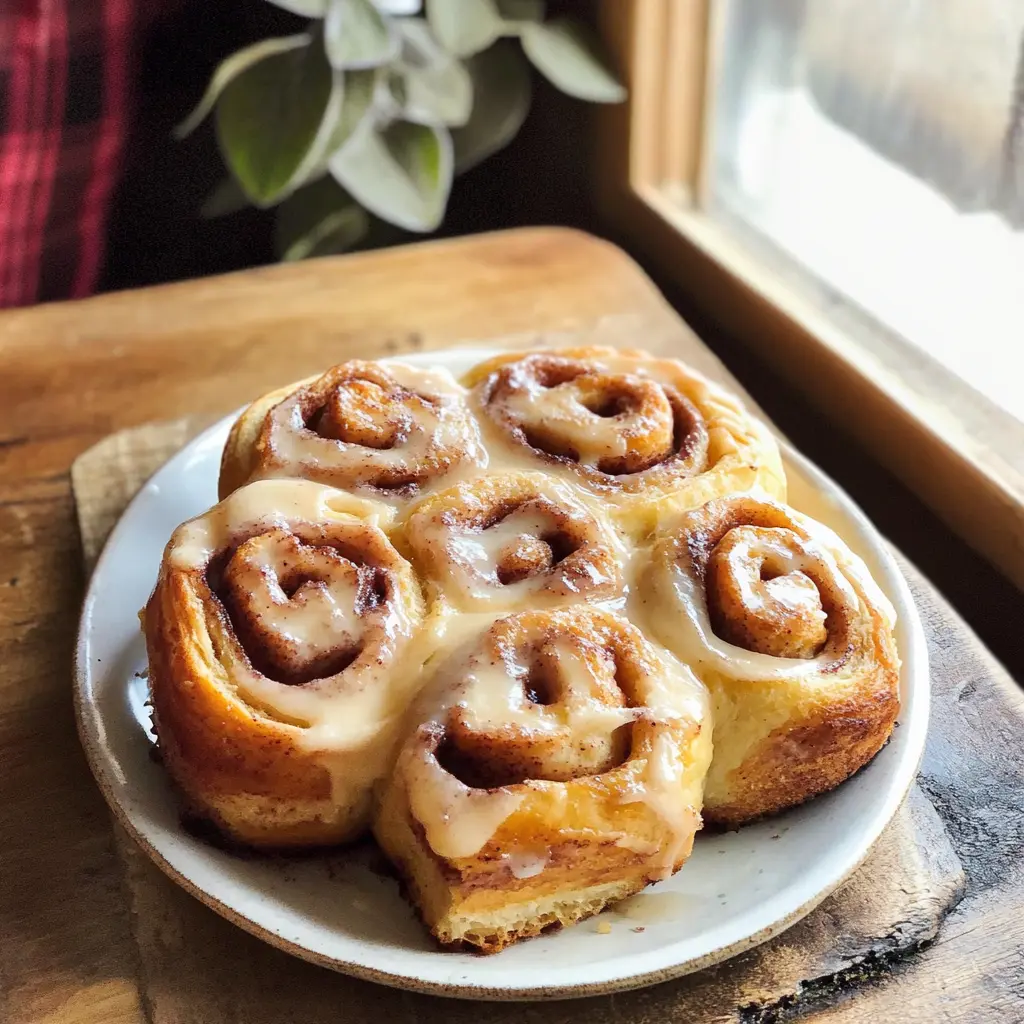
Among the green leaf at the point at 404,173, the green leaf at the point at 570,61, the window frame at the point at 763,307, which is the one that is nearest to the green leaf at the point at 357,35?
the green leaf at the point at 404,173

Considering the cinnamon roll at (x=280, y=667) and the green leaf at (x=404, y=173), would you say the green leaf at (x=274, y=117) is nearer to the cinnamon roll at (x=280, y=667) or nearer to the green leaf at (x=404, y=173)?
the green leaf at (x=404, y=173)

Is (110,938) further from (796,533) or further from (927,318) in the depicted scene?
(927,318)

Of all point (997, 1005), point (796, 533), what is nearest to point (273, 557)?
point (796, 533)

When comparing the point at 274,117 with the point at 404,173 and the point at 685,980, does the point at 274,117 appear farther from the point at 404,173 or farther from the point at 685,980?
the point at 685,980

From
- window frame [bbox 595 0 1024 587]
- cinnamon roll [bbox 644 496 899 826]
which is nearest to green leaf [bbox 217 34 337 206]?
window frame [bbox 595 0 1024 587]

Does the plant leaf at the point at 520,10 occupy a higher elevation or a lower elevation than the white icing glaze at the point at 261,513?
higher

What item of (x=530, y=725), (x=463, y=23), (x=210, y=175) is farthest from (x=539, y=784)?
(x=210, y=175)
